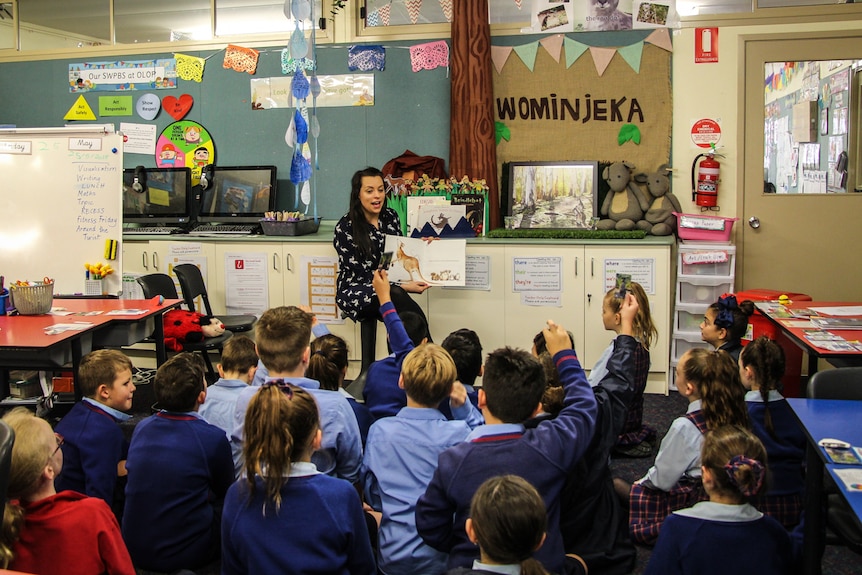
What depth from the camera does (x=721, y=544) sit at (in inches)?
76.3

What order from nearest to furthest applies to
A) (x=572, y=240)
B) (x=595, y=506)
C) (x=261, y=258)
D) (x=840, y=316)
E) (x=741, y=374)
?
(x=595, y=506)
(x=741, y=374)
(x=840, y=316)
(x=572, y=240)
(x=261, y=258)

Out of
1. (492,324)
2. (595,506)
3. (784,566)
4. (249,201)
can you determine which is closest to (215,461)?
(595,506)

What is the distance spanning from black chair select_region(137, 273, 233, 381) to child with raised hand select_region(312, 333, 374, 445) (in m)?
1.56

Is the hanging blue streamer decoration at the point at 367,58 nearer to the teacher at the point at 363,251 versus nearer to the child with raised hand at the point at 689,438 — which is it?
the teacher at the point at 363,251

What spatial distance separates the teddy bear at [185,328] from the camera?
440cm

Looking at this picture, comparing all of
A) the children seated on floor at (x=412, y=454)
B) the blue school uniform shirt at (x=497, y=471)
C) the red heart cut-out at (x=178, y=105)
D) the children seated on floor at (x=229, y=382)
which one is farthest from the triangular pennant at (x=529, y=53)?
the blue school uniform shirt at (x=497, y=471)

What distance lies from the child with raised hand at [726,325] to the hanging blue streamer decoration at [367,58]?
2848 mm

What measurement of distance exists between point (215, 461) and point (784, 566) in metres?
→ 1.64

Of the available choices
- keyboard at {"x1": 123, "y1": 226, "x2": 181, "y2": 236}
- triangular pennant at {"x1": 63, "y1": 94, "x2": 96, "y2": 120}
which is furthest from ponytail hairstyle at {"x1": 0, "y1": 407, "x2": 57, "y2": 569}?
triangular pennant at {"x1": 63, "y1": 94, "x2": 96, "y2": 120}

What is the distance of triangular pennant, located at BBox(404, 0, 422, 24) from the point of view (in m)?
5.36

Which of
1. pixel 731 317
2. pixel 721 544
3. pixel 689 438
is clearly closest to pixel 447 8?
pixel 731 317

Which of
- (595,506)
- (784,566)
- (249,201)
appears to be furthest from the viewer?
(249,201)

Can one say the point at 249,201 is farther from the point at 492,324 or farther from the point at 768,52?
the point at 768,52

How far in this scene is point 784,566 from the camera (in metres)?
Answer: 1.99
